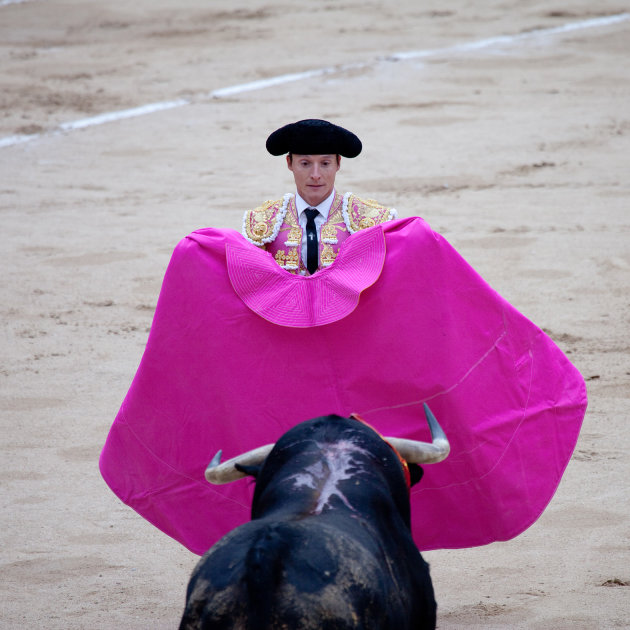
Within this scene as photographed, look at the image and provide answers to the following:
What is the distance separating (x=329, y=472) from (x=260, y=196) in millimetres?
5317

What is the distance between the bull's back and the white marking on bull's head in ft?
0.40

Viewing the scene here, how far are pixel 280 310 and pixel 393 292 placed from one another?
1.11 feet

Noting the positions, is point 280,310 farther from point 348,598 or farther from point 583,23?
point 583,23

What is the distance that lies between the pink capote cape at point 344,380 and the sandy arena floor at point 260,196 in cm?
42

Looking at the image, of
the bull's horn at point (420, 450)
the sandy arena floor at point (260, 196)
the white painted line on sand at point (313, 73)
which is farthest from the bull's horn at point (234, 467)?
the white painted line on sand at point (313, 73)

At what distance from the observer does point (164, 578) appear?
369cm

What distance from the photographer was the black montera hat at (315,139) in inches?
134

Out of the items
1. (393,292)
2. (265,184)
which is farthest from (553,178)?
(393,292)

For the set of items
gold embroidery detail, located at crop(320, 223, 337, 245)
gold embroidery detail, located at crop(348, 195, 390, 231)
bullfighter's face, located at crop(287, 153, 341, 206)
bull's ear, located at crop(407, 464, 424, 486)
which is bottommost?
bull's ear, located at crop(407, 464, 424, 486)

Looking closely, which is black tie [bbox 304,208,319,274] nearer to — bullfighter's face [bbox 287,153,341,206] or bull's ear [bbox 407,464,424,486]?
bullfighter's face [bbox 287,153,341,206]

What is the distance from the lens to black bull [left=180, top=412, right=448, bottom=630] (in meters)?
2.19

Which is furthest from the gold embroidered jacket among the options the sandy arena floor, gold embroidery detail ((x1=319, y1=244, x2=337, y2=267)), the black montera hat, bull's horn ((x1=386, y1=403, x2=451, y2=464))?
the sandy arena floor

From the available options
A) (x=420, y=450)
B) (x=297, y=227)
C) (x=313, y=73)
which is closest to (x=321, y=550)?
(x=420, y=450)

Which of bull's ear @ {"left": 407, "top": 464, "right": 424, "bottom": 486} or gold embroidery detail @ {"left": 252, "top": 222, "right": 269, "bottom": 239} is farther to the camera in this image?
gold embroidery detail @ {"left": 252, "top": 222, "right": 269, "bottom": 239}
